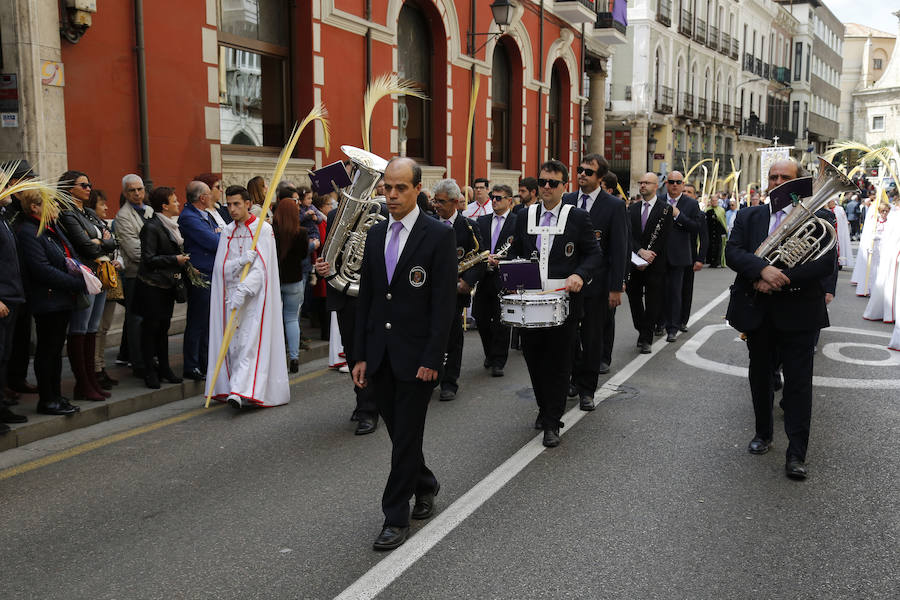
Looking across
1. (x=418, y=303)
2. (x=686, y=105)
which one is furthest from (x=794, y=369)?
(x=686, y=105)

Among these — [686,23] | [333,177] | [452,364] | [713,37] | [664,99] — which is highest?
[713,37]

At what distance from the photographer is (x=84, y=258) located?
6695mm

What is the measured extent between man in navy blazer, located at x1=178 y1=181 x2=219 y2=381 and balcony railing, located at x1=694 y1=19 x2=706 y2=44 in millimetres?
41668

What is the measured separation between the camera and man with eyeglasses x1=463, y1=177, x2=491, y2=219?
460 inches

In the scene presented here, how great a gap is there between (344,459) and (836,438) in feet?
11.9

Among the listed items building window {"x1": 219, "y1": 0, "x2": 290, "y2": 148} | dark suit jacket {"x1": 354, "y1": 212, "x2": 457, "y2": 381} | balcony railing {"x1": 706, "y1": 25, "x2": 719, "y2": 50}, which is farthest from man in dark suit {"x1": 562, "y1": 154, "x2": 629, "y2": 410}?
balcony railing {"x1": 706, "y1": 25, "x2": 719, "y2": 50}

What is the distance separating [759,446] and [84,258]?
5.41 m

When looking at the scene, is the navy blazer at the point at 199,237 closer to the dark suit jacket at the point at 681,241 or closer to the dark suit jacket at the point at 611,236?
the dark suit jacket at the point at 611,236

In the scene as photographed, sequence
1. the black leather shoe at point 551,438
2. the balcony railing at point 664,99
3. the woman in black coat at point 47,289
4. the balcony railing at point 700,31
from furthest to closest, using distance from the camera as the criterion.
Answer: the balcony railing at point 700,31, the balcony railing at point 664,99, the woman in black coat at point 47,289, the black leather shoe at point 551,438

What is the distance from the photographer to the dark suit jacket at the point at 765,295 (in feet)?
17.1

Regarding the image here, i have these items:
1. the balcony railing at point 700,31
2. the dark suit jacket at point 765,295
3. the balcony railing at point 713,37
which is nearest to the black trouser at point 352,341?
the dark suit jacket at point 765,295

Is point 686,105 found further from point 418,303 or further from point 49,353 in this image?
point 418,303

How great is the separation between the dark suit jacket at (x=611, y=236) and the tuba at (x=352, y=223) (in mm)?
1866

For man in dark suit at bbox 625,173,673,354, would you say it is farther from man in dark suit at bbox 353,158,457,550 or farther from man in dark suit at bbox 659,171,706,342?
man in dark suit at bbox 353,158,457,550
